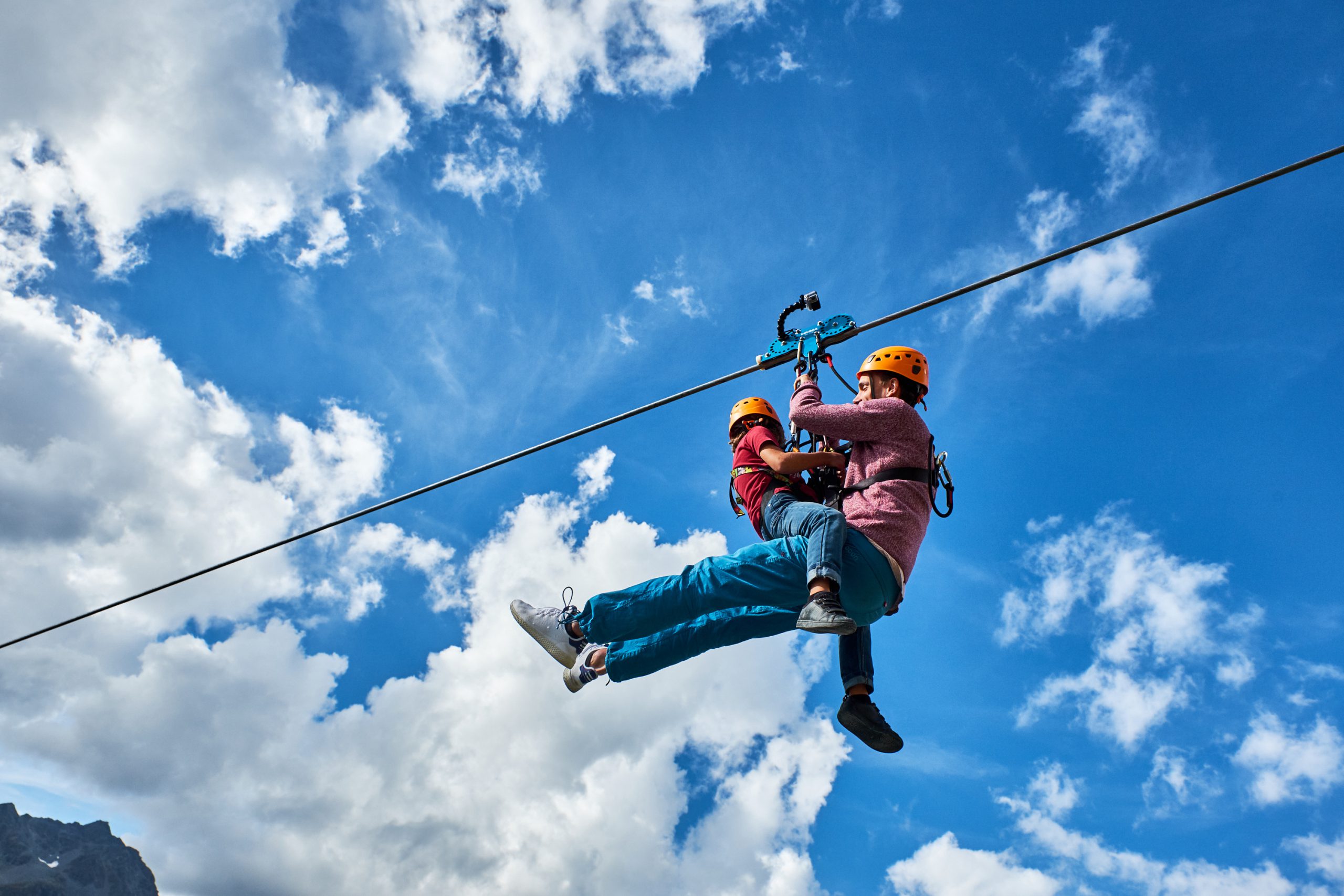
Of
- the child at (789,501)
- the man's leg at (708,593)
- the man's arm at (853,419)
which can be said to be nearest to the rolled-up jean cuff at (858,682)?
the man's leg at (708,593)

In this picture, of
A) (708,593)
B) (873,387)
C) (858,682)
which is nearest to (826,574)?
(708,593)

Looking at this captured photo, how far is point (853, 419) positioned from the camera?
5.50 meters

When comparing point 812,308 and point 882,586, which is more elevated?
point 812,308

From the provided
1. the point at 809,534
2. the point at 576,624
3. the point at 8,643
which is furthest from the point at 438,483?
the point at 8,643

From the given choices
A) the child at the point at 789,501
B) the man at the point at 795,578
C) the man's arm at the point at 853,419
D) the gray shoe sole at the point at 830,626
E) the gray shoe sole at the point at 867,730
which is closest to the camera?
the gray shoe sole at the point at 830,626

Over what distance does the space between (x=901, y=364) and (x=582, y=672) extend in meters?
3.15

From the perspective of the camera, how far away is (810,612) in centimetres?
493

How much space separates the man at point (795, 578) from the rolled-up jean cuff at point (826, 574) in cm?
13

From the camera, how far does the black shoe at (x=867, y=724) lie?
581 cm

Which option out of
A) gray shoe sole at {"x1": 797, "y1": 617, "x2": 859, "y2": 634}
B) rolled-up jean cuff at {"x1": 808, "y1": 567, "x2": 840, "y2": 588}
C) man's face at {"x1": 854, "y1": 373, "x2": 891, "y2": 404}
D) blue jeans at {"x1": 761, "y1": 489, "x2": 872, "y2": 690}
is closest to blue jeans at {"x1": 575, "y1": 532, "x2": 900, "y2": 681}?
blue jeans at {"x1": 761, "y1": 489, "x2": 872, "y2": 690}

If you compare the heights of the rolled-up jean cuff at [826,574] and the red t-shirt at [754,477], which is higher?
the red t-shirt at [754,477]

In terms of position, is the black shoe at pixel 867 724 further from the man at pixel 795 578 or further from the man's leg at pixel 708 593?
the man's leg at pixel 708 593

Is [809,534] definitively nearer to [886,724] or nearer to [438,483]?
[886,724]

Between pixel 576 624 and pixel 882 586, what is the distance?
2.24 metres
